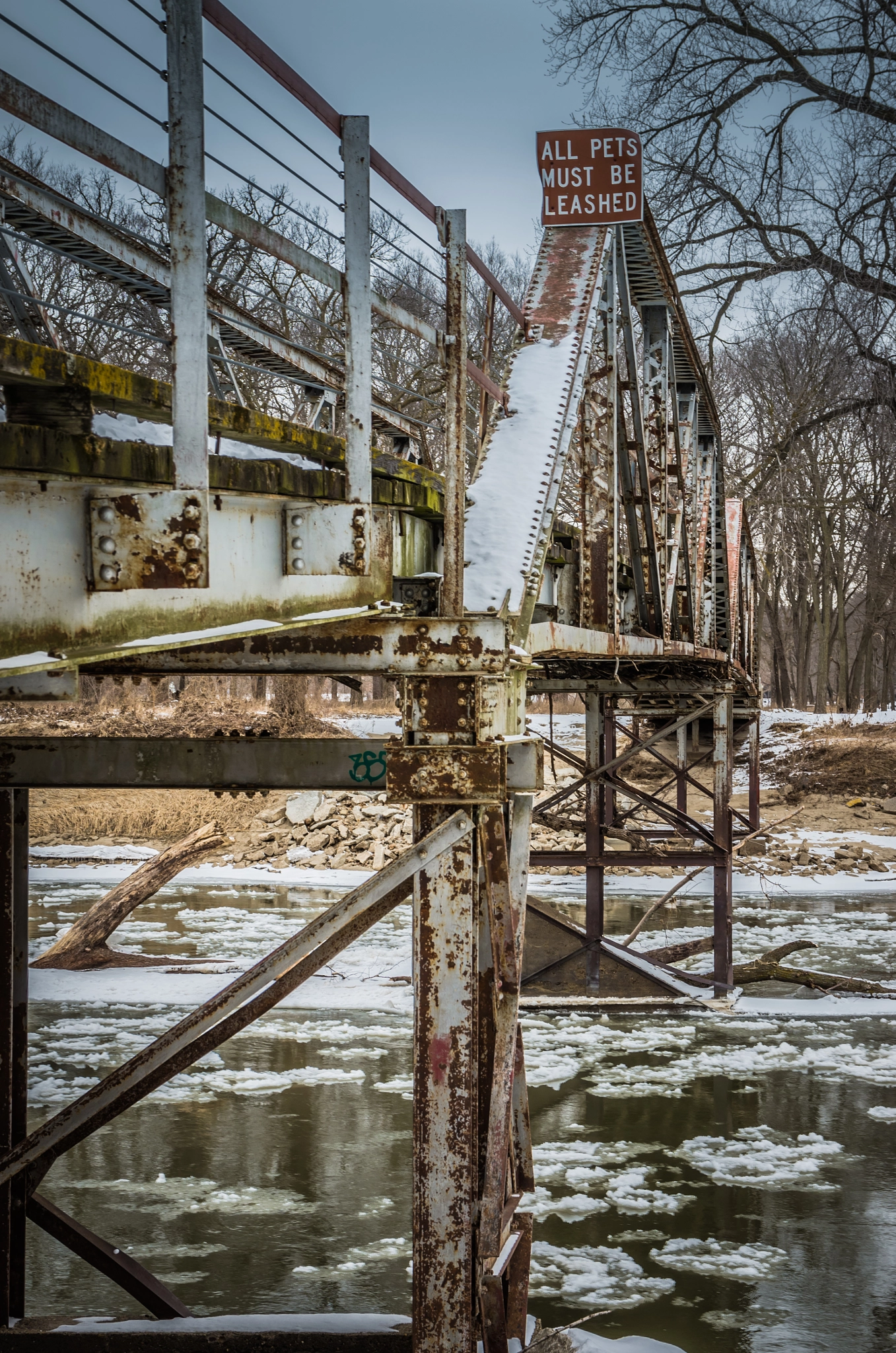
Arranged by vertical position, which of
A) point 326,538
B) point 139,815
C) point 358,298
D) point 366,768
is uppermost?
point 358,298

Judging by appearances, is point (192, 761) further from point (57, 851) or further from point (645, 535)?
point (57, 851)

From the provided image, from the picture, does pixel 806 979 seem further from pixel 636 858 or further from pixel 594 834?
pixel 594 834

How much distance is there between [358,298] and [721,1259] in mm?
6221

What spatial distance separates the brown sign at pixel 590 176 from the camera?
5043 mm

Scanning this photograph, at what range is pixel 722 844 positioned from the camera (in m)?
12.8

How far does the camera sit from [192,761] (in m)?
4.65

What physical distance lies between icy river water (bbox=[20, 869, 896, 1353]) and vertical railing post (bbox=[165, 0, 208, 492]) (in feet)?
18.3

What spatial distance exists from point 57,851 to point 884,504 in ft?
95.5

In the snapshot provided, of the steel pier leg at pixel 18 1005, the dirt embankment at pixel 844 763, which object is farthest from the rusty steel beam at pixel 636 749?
the dirt embankment at pixel 844 763

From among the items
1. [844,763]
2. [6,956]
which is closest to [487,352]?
[6,956]

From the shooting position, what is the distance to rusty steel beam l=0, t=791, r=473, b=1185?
372 cm

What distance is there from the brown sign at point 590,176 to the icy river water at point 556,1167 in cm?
564

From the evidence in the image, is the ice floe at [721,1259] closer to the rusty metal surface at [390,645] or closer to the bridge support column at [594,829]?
the rusty metal surface at [390,645]

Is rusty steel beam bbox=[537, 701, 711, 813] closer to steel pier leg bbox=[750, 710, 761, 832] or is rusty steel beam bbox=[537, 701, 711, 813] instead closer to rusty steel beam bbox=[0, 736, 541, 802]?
rusty steel beam bbox=[0, 736, 541, 802]
